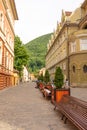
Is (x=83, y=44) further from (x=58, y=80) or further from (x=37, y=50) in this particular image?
(x=37, y=50)

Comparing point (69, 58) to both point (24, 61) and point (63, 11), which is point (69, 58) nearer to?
point (63, 11)

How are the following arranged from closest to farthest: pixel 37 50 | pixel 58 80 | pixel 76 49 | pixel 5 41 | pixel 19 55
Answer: pixel 58 80 → pixel 5 41 → pixel 76 49 → pixel 19 55 → pixel 37 50

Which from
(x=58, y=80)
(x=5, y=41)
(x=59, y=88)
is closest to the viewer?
(x=59, y=88)

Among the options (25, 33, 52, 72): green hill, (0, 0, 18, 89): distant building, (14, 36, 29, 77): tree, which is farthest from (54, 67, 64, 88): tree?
(25, 33, 52, 72): green hill

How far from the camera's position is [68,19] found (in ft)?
127

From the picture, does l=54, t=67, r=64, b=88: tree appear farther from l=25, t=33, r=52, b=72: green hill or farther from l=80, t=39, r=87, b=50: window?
l=25, t=33, r=52, b=72: green hill

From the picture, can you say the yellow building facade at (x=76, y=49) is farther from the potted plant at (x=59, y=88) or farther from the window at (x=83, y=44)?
the potted plant at (x=59, y=88)

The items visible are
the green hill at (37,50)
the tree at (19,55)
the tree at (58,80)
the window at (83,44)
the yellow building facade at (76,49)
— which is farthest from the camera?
the green hill at (37,50)

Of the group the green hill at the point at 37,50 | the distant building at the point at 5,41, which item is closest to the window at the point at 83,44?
the distant building at the point at 5,41

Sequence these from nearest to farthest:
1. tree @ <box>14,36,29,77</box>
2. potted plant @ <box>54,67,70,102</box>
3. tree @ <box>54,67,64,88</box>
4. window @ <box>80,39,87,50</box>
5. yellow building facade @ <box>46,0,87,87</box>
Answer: potted plant @ <box>54,67,70,102</box>
tree @ <box>54,67,64,88</box>
yellow building facade @ <box>46,0,87,87</box>
window @ <box>80,39,87,50</box>
tree @ <box>14,36,29,77</box>

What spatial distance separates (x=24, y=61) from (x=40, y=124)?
4599cm

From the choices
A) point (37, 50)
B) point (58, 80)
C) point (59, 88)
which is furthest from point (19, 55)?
point (37, 50)

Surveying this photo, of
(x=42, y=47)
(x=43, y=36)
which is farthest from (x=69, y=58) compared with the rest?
(x=43, y=36)

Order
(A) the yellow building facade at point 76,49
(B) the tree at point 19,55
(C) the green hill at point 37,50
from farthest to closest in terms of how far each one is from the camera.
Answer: (C) the green hill at point 37,50, (B) the tree at point 19,55, (A) the yellow building facade at point 76,49
